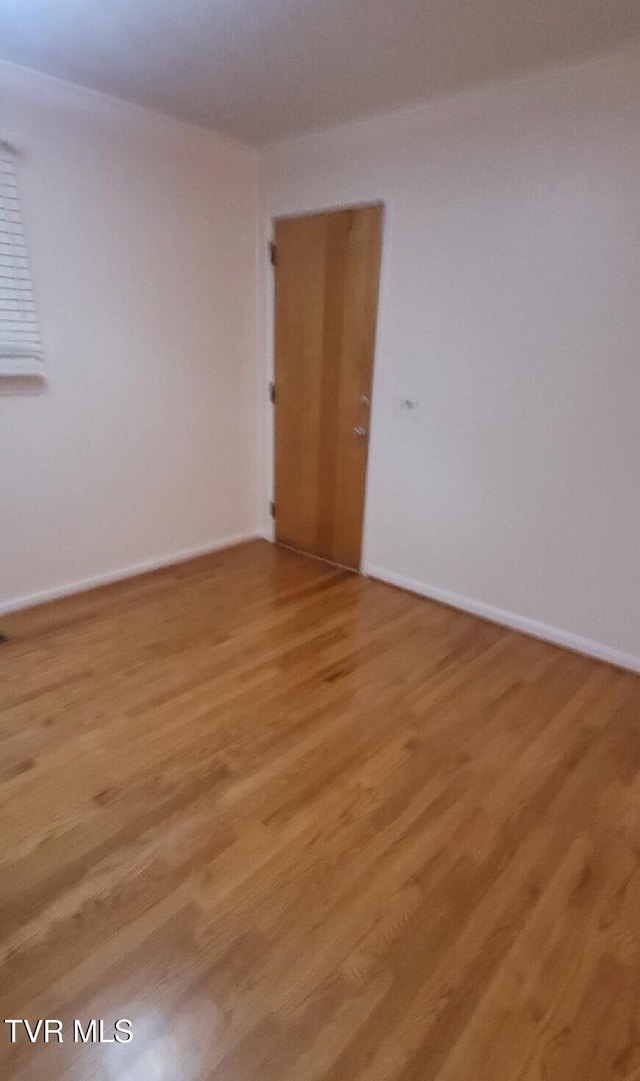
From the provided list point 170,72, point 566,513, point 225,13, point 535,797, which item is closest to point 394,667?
point 535,797

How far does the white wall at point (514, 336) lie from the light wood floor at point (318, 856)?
0.52 metres

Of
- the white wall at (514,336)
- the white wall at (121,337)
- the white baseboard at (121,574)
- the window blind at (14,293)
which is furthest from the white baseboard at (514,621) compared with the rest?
the window blind at (14,293)

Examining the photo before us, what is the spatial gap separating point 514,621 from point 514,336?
1.48 metres

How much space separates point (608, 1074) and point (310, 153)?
400cm

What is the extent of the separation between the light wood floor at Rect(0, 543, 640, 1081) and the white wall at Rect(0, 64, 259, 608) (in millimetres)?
752

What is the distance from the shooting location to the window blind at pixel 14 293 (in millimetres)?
2492

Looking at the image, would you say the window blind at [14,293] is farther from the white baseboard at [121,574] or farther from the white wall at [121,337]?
the white baseboard at [121,574]

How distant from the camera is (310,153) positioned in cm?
318

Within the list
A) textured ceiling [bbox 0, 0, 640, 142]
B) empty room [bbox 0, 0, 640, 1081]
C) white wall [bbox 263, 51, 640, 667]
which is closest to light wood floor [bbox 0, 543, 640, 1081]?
empty room [bbox 0, 0, 640, 1081]

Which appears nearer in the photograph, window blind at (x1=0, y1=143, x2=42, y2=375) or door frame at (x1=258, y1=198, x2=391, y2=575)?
window blind at (x1=0, y1=143, x2=42, y2=375)

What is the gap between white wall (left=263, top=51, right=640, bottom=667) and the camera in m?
2.34

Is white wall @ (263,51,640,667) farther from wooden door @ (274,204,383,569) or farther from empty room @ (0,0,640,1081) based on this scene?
wooden door @ (274,204,383,569)

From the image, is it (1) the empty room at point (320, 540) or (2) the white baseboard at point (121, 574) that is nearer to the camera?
(1) the empty room at point (320, 540)

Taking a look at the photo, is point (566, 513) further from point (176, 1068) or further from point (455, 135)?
point (176, 1068)
